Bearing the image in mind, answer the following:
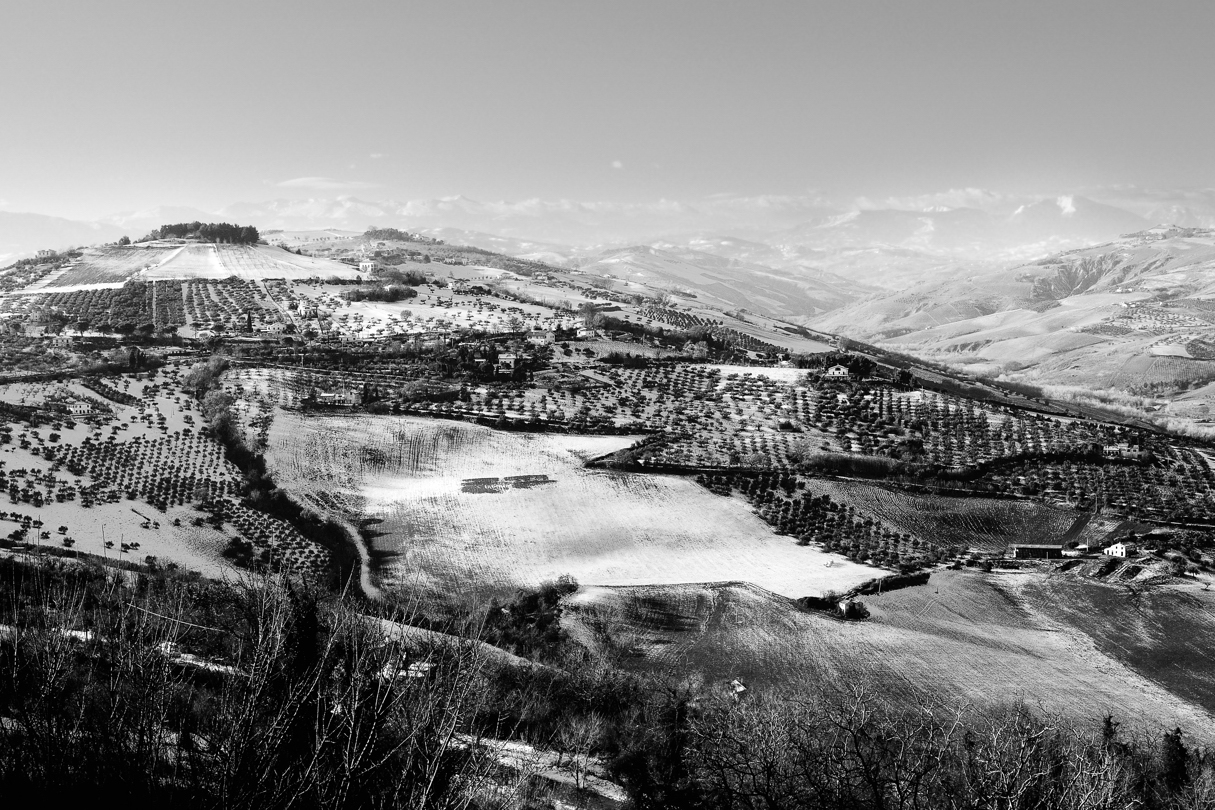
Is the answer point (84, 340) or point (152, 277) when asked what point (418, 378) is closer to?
point (84, 340)

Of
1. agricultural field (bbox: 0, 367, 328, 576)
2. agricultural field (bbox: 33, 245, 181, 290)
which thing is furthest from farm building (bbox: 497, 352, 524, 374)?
agricultural field (bbox: 33, 245, 181, 290)

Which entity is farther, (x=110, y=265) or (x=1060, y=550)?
(x=110, y=265)

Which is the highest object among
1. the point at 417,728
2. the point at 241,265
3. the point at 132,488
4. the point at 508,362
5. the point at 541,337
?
the point at 241,265

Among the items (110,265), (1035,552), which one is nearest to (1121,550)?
(1035,552)

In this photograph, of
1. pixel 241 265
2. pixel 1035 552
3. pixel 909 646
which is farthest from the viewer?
pixel 241 265

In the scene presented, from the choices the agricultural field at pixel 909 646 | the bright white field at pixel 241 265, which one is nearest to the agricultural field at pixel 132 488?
the agricultural field at pixel 909 646

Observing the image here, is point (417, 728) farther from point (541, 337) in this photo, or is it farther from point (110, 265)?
point (110, 265)
